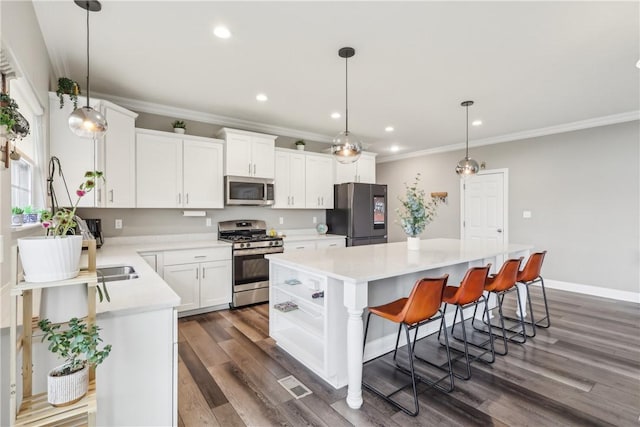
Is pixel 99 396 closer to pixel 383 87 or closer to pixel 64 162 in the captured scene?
pixel 64 162

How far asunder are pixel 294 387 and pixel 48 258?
1.79 meters

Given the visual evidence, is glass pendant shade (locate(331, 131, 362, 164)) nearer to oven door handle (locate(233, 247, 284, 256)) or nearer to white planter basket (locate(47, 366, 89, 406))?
oven door handle (locate(233, 247, 284, 256))

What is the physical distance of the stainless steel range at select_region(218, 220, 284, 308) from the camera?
4.07 m

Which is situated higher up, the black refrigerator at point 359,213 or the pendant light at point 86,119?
the pendant light at point 86,119

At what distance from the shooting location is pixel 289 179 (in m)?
5.04

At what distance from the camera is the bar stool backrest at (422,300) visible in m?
2.08

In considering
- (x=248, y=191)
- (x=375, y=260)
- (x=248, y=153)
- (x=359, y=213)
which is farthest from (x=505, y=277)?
(x=248, y=153)

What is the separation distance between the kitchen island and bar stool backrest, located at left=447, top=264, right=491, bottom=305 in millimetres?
203

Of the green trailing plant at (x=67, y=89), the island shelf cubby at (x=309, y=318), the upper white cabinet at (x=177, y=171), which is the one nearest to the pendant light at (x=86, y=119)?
the green trailing plant at (x=67, y=89)

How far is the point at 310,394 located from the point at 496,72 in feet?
10.9

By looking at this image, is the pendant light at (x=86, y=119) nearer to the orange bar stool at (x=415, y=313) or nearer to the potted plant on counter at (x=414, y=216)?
the orange bar stool at (x=415, y=313)

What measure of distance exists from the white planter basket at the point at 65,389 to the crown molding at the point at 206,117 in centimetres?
353

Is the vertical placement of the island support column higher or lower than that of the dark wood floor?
higher

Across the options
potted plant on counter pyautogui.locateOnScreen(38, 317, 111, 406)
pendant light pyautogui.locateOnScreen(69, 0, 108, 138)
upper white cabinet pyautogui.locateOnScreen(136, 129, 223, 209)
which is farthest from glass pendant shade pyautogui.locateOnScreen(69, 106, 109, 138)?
upper white cabinet pyautogui.locateOnScreen(136, 129, 223, 209)
